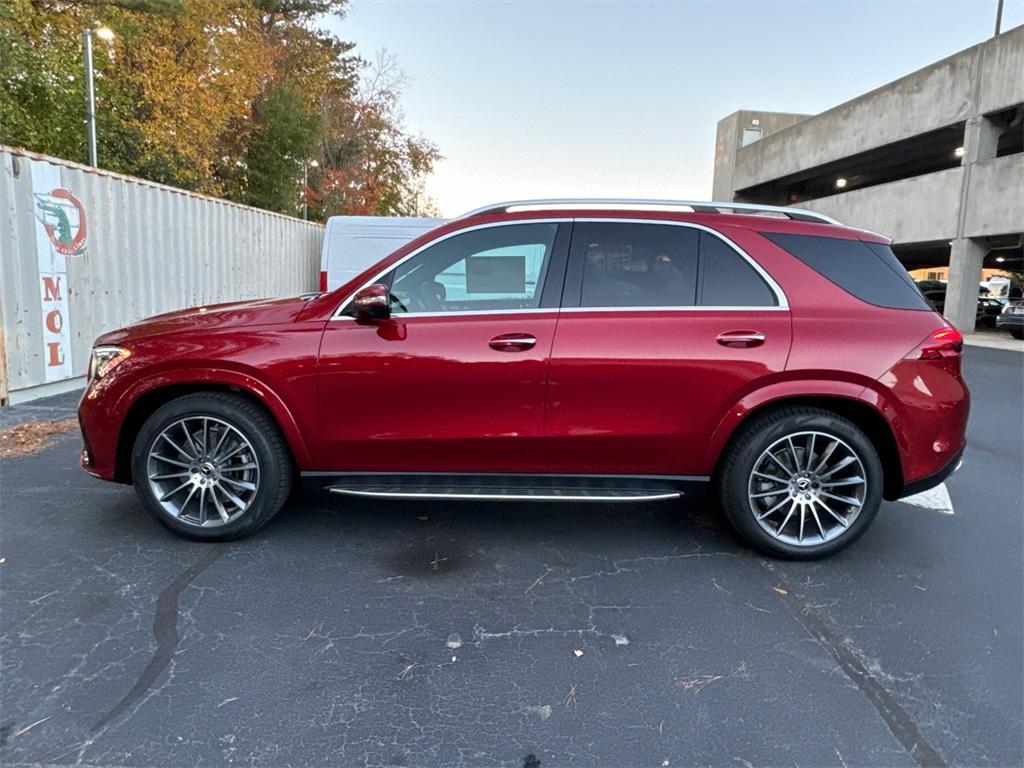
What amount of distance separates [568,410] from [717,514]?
154 cm

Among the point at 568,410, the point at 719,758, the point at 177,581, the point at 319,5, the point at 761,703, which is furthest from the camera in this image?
the point at 319,5

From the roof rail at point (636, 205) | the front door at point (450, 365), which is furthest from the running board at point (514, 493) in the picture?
the roof rail at point (636, 205)

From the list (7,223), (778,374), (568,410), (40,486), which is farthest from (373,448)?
(7,223)

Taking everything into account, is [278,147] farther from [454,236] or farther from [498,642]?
[498,642]

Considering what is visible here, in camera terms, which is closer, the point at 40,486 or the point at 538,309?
the point at 538,309

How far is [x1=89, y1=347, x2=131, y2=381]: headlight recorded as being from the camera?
11.6 feet

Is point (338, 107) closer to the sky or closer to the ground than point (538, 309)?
closer to the sky

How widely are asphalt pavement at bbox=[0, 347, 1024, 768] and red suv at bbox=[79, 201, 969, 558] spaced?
1.23 feet

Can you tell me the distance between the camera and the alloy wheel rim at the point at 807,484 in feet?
11.4

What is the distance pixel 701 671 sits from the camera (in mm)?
2582

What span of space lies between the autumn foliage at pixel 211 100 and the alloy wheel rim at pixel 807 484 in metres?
18.7

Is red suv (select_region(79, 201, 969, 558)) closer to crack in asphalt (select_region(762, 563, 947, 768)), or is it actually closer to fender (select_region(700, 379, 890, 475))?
fender (select_region(700, 379, 890, 475))

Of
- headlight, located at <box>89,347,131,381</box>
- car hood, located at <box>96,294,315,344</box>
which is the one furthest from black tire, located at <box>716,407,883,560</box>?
headlight, located at <box>89,347,131,381</box>

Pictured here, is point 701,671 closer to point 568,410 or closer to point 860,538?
point 568,410
